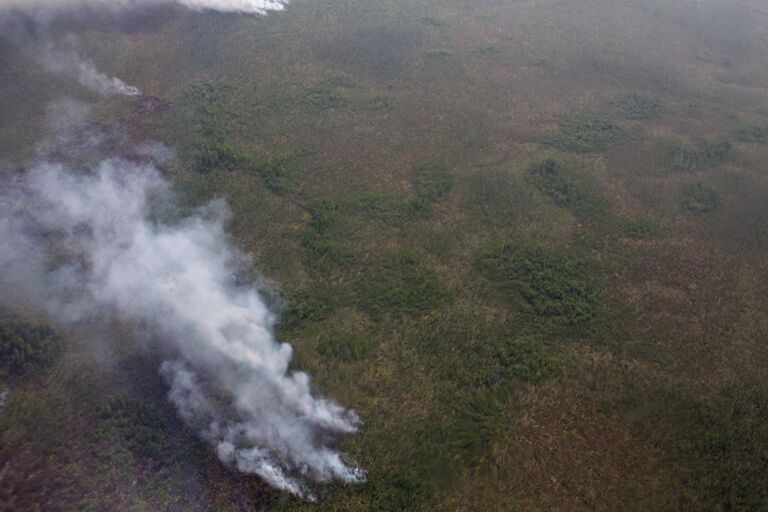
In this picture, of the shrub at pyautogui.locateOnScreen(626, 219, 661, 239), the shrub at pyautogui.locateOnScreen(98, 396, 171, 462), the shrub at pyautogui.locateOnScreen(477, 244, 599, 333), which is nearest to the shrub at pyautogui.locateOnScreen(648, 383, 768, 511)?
the shrub at pyautogui.locateOnScreen(477, 244, 599, 333)

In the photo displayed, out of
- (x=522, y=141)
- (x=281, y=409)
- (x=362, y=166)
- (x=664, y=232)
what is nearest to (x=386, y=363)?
(x=281, y=409)

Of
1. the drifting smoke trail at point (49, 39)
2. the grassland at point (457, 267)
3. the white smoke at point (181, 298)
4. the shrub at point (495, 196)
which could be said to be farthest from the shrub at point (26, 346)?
the drifting smoke trail at point (49, 39)

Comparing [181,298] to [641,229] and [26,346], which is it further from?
[641,229]

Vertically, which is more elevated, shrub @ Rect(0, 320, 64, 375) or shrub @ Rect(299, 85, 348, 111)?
shrub @ Rect(299, 85, 348, 111)

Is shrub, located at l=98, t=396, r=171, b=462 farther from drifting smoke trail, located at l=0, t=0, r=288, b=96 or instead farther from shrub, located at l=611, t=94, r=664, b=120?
shrub, located at l=611, t=94, r=664, b=120

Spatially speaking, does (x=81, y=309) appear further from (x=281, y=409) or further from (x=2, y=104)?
(x=2, y=104)

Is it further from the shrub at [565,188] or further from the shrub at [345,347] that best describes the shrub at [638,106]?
the shrub at [345,347]
